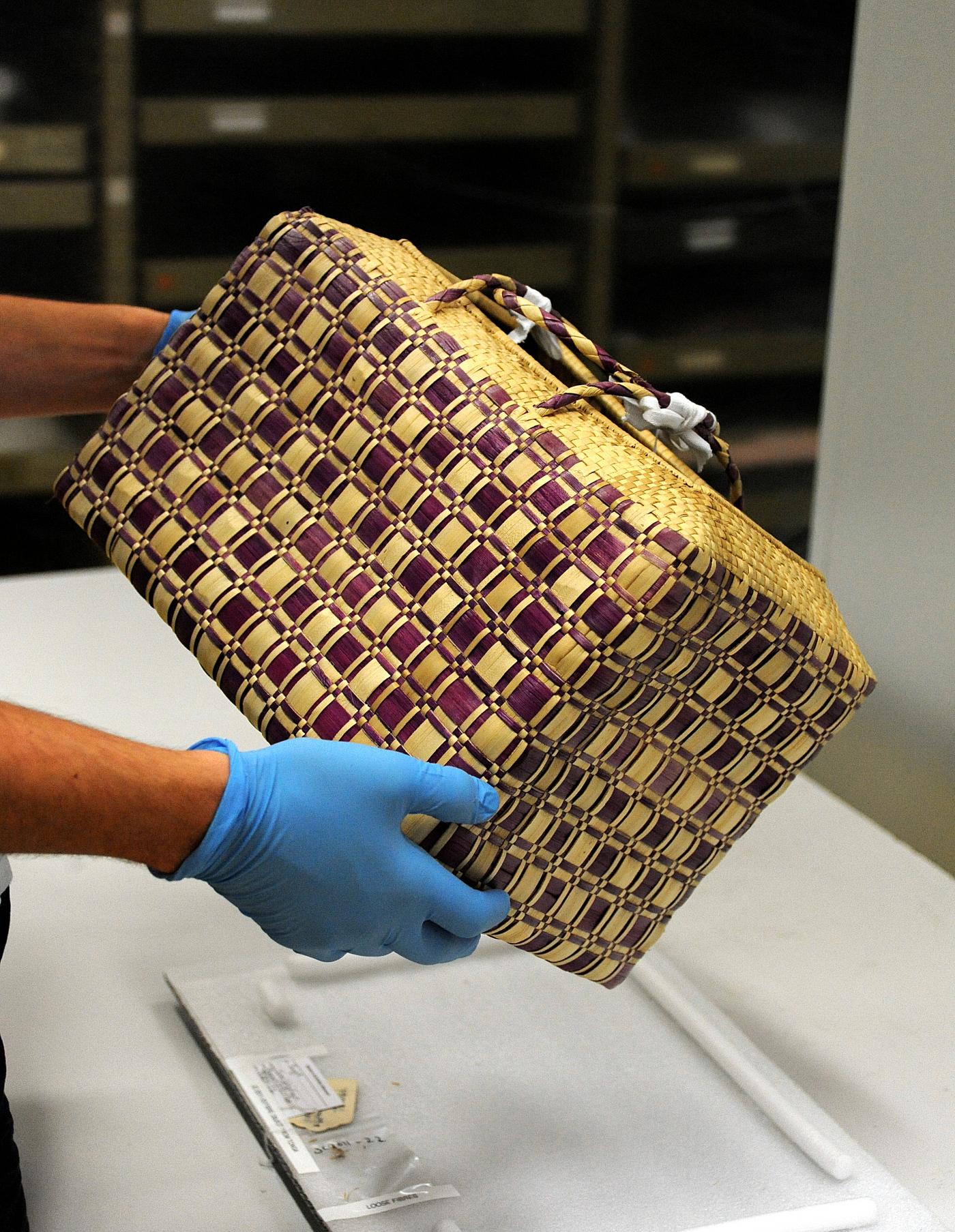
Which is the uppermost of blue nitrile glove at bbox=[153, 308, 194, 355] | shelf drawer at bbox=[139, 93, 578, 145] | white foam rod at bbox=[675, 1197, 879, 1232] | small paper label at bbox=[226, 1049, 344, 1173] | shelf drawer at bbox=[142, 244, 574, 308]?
shelf drawer at bbox=[139, 93, 578, 145]

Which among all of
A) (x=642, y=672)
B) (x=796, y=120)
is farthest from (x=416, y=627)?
(x=796, y=120)

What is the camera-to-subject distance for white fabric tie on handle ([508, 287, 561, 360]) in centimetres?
127

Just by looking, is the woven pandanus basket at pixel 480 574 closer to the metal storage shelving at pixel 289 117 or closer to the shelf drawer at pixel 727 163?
the metal storage shelving at pixel 289 117

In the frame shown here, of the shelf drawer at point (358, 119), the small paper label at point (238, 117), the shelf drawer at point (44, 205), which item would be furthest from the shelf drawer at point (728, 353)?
the shelf drawer at point (44, 205)

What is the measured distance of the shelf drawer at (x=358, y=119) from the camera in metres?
2.89

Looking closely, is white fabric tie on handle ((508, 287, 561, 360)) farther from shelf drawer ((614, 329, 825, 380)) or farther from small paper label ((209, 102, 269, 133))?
shelf drawer ((614, 329, 825, 380))

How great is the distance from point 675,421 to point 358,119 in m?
2.01

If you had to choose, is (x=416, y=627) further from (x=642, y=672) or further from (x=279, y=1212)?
(x=279, y=1212)

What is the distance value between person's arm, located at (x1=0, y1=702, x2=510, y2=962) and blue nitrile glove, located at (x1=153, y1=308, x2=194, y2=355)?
1.69 feet

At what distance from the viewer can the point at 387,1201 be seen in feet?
4.00

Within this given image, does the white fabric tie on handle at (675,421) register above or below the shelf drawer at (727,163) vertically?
above

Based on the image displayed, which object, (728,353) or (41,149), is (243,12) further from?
(728,353)

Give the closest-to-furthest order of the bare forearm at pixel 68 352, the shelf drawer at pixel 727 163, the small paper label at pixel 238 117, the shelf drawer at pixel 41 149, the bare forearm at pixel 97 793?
the bare forearm at pixel 97 793 → the bare forearm at pixel 68 352 → the shelf drawer at pixel 41 149 → the small paper label at pixel 238 117 → the shelf drawer at pixel 727 163

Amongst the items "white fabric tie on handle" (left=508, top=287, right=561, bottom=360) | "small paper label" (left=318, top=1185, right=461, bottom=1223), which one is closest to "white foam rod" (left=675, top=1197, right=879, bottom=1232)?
"small paper label" (left=318, top=1185, right=461, bottom=1223)
